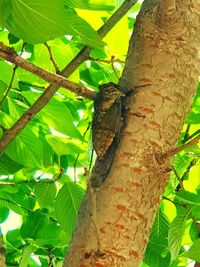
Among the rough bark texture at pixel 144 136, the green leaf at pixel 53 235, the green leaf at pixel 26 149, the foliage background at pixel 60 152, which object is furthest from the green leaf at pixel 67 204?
the rough bark texture at pixel 144 136

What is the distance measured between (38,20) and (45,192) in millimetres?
771

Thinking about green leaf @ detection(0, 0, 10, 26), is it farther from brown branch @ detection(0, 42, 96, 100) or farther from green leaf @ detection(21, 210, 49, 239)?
green leaf @ detection(21, 210, 49, 239)

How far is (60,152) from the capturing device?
5.10 feet

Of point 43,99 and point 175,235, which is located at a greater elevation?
point 43,99

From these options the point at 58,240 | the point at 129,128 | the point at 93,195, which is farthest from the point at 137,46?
the point at 58,240

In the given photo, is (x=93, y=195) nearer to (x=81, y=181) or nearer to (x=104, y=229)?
(x=104, y=229)

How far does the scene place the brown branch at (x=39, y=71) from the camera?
978 mm

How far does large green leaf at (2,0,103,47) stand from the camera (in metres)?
0.90

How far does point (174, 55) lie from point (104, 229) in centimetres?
38

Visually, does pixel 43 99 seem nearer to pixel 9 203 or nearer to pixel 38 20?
pixel 38 20

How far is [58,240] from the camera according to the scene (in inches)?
67.7

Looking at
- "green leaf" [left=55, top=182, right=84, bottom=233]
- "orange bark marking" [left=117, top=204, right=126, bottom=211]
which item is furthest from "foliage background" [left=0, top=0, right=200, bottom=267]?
"orange bark marking" [left=117, top=204, right=126, bottom=211]

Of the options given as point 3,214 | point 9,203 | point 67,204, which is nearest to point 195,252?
point 67,204

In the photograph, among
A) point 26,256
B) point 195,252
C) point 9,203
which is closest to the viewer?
point 195,252
